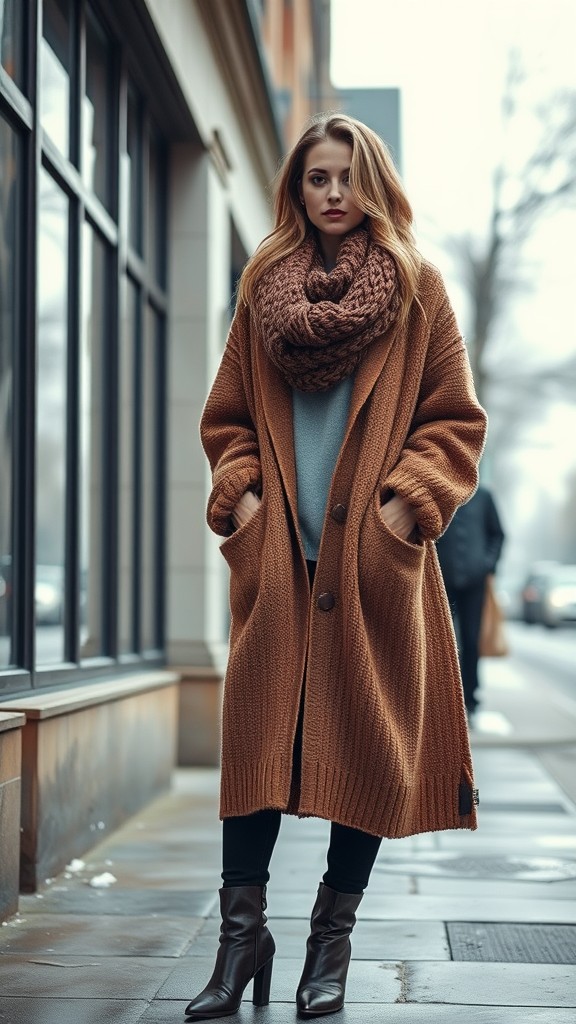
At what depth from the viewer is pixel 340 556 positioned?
135 inches

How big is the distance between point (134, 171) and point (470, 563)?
3.34m

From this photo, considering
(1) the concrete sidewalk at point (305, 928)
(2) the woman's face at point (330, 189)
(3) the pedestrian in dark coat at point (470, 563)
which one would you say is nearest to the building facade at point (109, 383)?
(1) the concrete sidewalk at point (305, 928)

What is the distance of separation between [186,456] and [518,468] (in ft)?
154

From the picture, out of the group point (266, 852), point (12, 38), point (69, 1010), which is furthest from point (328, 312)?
point (12, 38)

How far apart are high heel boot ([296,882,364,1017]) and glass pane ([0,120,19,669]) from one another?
7.14ft

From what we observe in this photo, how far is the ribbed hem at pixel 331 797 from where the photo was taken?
3.33 metres

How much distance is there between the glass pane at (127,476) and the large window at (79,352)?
0.01 metres

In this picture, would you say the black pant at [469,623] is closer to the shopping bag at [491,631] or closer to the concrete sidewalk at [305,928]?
the shopping bag at [491,631]

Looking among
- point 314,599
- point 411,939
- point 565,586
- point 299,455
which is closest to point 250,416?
point 299,455

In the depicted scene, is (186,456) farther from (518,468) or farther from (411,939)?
(518,468)

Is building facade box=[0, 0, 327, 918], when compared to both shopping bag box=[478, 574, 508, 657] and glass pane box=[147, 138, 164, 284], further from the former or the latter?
shopping bag box=[478, 574, 508, 657]

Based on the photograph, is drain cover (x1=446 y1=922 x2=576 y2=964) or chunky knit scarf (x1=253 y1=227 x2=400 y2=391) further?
drain cover (x1=446 y1=922 x2=576 y2=964)

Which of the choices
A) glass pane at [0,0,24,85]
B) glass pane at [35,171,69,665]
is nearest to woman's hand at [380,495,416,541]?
Answer: glass pane at [35,171,69,665]

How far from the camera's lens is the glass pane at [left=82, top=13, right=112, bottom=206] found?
22.6 feet
